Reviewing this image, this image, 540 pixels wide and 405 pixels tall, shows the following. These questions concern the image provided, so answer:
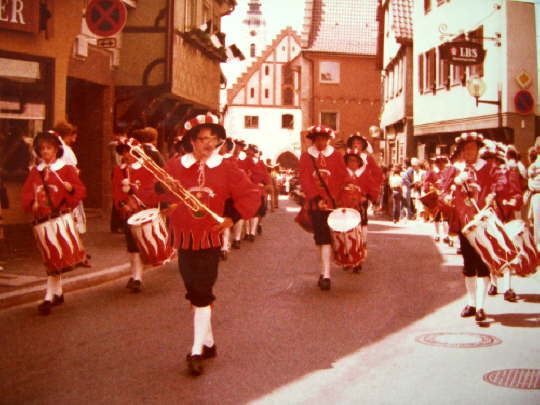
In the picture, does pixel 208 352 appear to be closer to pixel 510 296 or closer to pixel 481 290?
pixel 481 290

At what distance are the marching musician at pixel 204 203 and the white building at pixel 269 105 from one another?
52.0 metres

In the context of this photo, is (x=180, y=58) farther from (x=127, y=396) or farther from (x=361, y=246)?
(x=127, y=396)

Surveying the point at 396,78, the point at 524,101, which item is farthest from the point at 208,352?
the point at 396,78

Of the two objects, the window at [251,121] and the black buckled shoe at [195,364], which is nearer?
the black buckled shoe at [195,364]

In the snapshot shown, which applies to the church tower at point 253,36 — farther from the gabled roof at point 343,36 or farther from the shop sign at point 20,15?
the shop sign at point 20,15

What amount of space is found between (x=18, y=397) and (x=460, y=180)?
170 inches

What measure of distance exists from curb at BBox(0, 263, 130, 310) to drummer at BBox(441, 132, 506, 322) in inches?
176

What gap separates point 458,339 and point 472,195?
5.02ft

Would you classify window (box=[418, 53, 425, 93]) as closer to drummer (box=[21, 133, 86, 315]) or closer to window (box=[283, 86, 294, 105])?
drummer (box=[21, 133, 86, 315])

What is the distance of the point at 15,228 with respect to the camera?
1162 centimetres

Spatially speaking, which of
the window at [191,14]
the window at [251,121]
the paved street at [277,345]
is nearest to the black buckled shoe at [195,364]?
the paved street at [277,345]

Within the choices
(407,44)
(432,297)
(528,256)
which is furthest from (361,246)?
(407,44)

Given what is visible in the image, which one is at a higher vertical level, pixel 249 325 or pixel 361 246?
pixel 361 246

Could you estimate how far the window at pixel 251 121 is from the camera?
193ft
